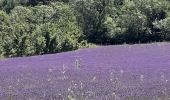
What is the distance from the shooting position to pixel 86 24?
80500mm

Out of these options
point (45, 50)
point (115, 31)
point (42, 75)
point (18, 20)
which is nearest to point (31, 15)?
point (18, 20)

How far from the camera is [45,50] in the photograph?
201ft

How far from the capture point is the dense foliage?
61.3m

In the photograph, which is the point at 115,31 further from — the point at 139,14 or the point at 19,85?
the point at 19,85

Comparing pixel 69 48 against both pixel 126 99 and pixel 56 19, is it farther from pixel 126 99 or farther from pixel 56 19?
pixel 126 99

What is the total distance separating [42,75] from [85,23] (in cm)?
5827

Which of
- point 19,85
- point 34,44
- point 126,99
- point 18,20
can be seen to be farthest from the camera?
point 18,20

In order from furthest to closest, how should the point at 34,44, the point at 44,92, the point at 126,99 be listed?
1. the point at 34,44
2. the point at 44,92
3. the point at 126,99

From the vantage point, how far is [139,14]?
3022 inches

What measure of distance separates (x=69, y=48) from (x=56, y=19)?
13667 millimetres

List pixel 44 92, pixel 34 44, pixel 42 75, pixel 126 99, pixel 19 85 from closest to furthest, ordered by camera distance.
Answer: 1. pixel 126 99
2. pixel 44 92
3. pixel 19 85
4. pixel 42 75
5. pixel 34 44

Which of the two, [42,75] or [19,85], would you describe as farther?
[42,75]

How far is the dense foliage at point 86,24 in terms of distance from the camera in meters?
61.3

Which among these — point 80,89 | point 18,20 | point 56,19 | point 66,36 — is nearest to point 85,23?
point 56,19
